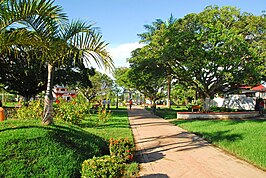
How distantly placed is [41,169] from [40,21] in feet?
12.2

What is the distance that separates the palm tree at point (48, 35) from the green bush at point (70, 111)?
13.2ft

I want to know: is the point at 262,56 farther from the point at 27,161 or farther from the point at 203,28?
the point at 27,161

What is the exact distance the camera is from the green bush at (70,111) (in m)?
11.6

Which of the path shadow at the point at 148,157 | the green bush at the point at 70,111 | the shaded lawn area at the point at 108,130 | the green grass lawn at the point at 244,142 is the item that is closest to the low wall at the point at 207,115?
the shaded lawn area at the point at 108,130

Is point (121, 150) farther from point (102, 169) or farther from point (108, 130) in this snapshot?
point (108, 130)

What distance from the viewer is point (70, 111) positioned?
11570 millimetres

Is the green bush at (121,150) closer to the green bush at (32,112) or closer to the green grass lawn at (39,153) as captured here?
the green grass lawn at (39,153)

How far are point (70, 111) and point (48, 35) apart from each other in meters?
5.34

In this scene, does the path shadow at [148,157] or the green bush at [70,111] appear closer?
the path shadow at [148,157]

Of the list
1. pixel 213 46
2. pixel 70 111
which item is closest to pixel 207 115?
pixel 213 46

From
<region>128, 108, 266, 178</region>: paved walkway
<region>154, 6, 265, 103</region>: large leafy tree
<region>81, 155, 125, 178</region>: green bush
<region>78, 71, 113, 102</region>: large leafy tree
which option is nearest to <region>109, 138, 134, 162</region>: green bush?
<region>128, 108, 266, 178</region>: paved walkway

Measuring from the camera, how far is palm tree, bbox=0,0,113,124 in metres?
5.52

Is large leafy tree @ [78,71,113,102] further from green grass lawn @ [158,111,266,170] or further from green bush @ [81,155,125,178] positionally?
green bush @ [81,155,125,178]

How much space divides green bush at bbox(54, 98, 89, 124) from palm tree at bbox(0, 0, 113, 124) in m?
4.03
